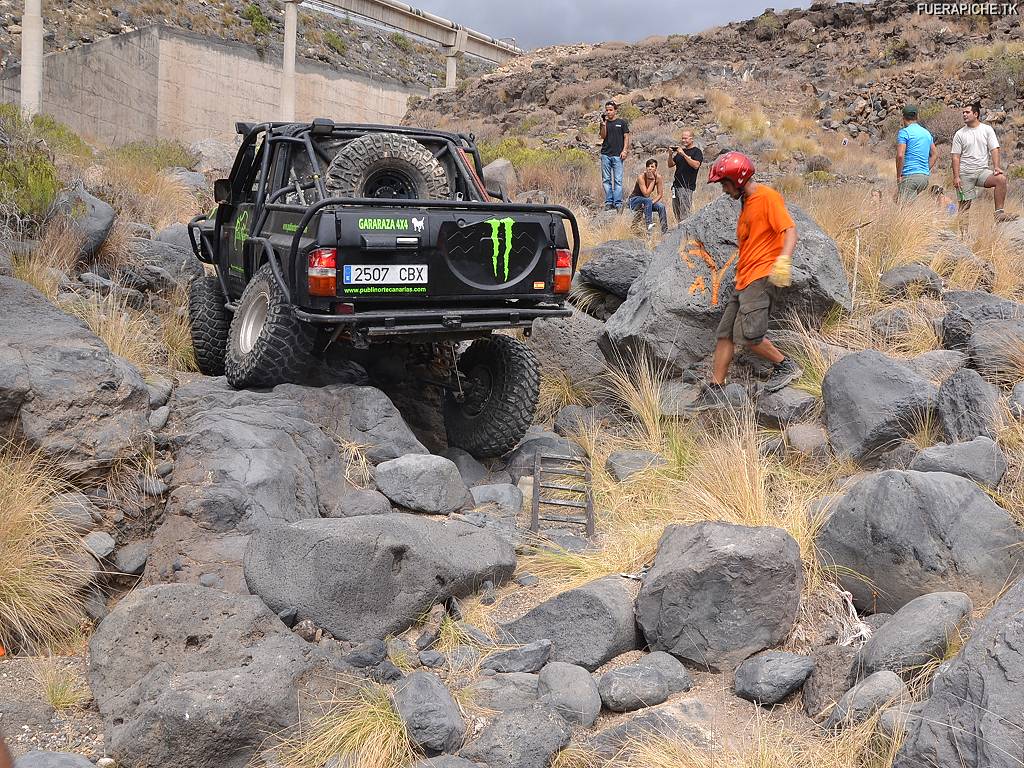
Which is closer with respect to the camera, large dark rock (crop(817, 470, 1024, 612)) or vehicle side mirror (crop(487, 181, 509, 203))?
large dark rock (crop(817, 470, 1024, 612))

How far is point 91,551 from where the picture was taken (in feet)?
15.9

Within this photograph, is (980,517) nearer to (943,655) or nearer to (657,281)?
(943,655)

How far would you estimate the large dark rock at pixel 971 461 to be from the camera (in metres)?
5.03

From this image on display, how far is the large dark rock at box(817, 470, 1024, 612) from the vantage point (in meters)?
4.34

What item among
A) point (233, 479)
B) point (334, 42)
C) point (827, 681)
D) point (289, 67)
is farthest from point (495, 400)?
point (334, 42)

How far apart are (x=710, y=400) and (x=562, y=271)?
1.52 m

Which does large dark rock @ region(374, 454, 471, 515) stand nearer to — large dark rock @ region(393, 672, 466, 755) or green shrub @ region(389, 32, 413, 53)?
large dark rock @ region(393, 672, 466, 755)

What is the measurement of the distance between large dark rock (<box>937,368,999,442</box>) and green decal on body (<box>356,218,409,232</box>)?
11.4 feet

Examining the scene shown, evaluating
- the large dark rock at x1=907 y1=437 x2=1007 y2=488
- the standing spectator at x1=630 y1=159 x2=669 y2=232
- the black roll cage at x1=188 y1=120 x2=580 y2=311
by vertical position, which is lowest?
the large dark rock at x1=907 y1=437 x2=1007 y2=488

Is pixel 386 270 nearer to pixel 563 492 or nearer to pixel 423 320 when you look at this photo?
pixel 423 320

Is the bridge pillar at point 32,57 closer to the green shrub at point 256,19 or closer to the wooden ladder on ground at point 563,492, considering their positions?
the green shrub at point 256,19

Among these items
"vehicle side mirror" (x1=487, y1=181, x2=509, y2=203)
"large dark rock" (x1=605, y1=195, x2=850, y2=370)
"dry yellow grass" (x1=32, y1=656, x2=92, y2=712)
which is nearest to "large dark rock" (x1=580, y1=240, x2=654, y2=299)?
"large dark rock" (x1=605, y1=195, x2=850, y2=370)

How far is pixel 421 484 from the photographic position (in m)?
5.86

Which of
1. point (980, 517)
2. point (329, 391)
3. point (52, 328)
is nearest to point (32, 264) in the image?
point (52, 328)
